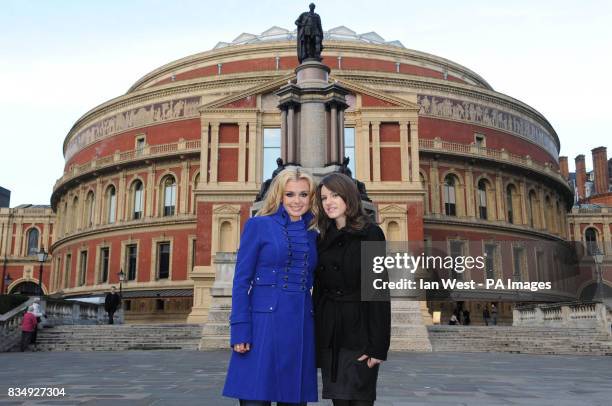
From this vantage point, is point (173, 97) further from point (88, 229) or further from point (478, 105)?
point (478, 105)

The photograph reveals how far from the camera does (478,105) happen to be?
4559 cm

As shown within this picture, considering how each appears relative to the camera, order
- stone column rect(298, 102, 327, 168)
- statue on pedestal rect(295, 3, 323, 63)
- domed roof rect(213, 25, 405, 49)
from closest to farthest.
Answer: stone column rect(298, 102, 327, 168)
statue on pedestal rect(295, 3, 323, 63)
domed roof rect(213, 25, 405, 49)

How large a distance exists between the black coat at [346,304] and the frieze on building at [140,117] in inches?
1597

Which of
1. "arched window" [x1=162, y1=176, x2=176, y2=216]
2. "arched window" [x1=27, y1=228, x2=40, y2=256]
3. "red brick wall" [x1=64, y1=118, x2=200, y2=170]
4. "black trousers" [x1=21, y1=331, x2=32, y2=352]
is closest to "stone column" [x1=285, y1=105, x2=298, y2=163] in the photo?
"black trousers" [x1=21, y1=331, x2=32, y2=352]

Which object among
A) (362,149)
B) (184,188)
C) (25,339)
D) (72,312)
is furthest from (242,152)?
(25,339)

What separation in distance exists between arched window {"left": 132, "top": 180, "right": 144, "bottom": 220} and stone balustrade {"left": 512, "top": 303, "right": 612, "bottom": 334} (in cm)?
2749

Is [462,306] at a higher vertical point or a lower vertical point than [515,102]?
lower

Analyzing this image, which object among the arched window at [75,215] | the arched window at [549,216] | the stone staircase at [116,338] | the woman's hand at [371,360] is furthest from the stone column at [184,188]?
the woman's hand at [371,360]

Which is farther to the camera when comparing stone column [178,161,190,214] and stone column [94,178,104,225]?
stone column [94,178,104,225]

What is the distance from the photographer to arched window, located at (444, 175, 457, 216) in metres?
42.7

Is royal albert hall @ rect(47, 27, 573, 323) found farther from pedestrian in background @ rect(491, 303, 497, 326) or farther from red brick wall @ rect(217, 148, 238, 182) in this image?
pedestrian in background @ rect(491, 303, 497, 326)

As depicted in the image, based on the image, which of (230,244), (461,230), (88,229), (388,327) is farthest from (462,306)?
(388,327)

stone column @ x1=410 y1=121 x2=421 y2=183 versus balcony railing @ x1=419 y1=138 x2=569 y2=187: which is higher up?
balcony railing @ x1=419 y1=138 x2=569 y2=187

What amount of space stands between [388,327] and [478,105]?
44423mm
